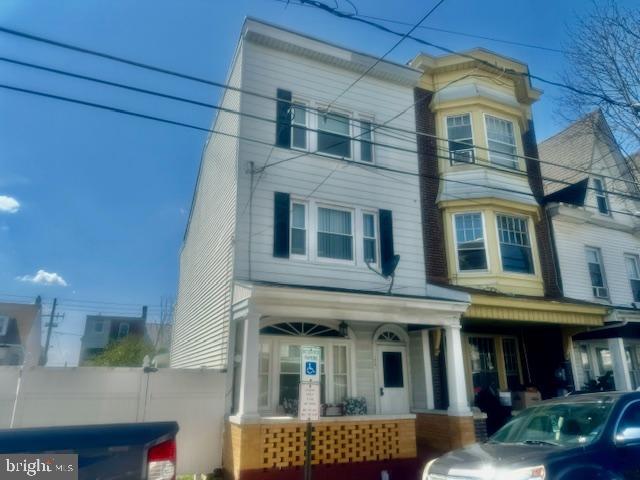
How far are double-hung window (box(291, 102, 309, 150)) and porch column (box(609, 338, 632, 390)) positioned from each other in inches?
409

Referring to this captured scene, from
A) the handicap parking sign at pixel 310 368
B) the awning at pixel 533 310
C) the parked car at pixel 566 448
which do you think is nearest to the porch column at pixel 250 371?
the handicap parking sign at pixel 310 368

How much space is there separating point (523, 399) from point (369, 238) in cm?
621

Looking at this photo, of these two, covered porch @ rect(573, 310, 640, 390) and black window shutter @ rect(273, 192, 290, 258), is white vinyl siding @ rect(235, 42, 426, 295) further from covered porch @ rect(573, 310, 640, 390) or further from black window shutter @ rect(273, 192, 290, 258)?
covered porch @ rect(573, 310, 640, 390)

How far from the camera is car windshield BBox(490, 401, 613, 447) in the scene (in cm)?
549

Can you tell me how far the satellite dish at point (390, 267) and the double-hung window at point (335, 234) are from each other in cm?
92

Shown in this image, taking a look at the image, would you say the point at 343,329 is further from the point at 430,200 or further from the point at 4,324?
the point at 4,324

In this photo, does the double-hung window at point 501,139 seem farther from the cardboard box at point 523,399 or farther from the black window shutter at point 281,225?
the black window shutter at point 281,225

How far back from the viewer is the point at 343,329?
1070 cm

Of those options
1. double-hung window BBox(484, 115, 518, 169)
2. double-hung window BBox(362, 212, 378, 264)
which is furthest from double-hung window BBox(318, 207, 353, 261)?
double-hung window BBox(484, 115, 518, 169)

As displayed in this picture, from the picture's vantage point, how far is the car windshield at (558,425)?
216 inches

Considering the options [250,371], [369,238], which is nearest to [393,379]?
[369,238]

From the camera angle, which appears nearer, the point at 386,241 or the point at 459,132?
the point at 386,241

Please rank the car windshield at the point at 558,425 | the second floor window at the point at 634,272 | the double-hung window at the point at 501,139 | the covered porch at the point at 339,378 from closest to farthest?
the car windshield at the point at 558,425, the covered porch at the point at 339,378, the double-hung window at the point at 501,139, the second floor window at the point at 634,272

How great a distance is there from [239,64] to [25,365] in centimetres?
839
